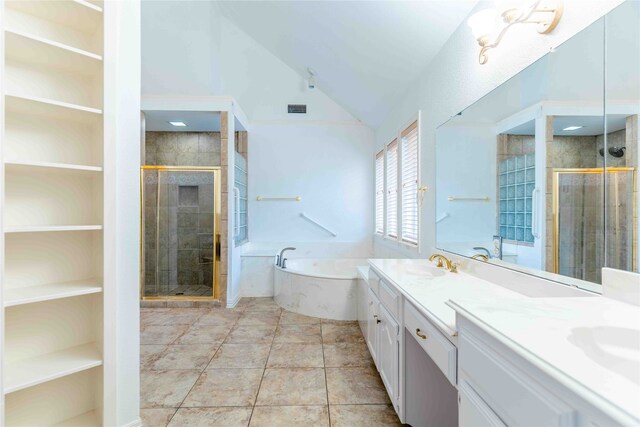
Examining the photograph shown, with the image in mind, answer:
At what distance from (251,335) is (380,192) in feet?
8.35

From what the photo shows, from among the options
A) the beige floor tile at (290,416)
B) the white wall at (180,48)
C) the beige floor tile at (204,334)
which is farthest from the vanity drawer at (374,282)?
the white wall at (180,48)

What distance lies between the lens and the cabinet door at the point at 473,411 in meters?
0.79

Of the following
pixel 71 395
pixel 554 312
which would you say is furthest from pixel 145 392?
pixel 554 312

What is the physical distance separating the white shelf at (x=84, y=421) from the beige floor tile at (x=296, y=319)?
5.92 feet

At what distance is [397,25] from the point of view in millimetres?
2271

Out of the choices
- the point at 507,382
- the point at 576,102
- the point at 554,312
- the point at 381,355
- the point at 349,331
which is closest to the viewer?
the point at 507,382

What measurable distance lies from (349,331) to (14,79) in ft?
9.60

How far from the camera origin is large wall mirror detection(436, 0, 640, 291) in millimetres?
977

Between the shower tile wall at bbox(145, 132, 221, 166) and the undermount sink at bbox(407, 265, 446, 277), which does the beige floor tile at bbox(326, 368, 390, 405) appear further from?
the shower tile wall at bbox(145, 132, 221, 166)

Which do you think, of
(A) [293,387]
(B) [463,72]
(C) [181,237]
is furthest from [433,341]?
(C) [181,237]

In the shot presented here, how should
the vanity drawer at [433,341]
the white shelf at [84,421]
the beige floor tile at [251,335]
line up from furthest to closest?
the beige floor tile at [251,335], the white shelf at [84,421], the vanity drawer at [433,341]

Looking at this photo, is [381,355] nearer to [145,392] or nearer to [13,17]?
[145,392]

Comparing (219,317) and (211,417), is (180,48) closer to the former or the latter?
(219,317)

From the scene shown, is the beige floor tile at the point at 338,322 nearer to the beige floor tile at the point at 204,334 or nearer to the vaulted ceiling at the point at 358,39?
the beige floor tile at the point at 204,334
